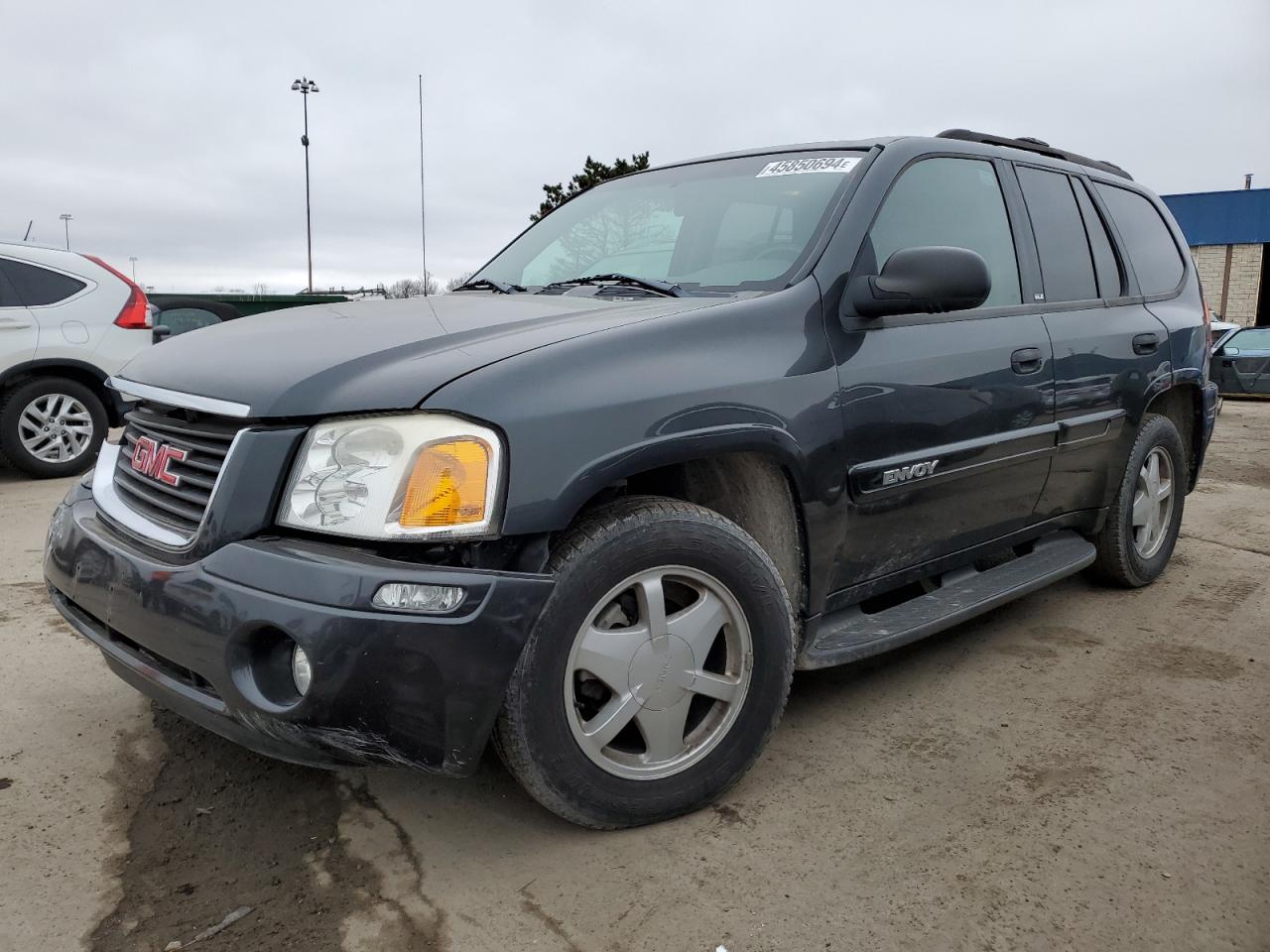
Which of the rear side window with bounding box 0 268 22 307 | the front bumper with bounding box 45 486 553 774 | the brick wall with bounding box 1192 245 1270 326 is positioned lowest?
the front bumper with bounding box 45 486 553 774

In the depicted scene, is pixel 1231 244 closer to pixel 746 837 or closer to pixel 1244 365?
pixel 1244 365

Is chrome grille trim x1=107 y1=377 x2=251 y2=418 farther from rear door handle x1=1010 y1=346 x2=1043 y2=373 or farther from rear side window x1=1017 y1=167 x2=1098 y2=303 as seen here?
rear side window x1=1017 y1=167 x2=1098 y2=303

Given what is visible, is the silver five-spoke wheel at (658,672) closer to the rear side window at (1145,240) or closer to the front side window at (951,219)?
the front side window at (951,219)

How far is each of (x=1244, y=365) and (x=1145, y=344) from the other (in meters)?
12.8

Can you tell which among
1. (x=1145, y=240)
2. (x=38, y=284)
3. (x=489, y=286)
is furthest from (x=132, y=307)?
(x=1145, y=240)

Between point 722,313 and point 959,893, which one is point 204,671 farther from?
point 959,893

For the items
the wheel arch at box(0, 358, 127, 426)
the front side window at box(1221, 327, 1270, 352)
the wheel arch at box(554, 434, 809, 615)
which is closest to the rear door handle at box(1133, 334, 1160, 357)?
the wheel arch at box(554, 434, 809, 615)

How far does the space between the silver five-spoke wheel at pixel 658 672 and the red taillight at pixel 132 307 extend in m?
6.08

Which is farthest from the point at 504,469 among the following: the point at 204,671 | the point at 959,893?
the point at 959,893

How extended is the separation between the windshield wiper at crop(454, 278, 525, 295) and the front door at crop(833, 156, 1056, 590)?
3.59 feet

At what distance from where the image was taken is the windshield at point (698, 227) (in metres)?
2.76

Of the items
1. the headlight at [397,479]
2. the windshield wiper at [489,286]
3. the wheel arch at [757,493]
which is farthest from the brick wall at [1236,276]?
the headlight at [397,479]

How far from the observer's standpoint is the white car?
6.54 metres

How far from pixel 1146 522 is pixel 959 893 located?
2.70 metres
